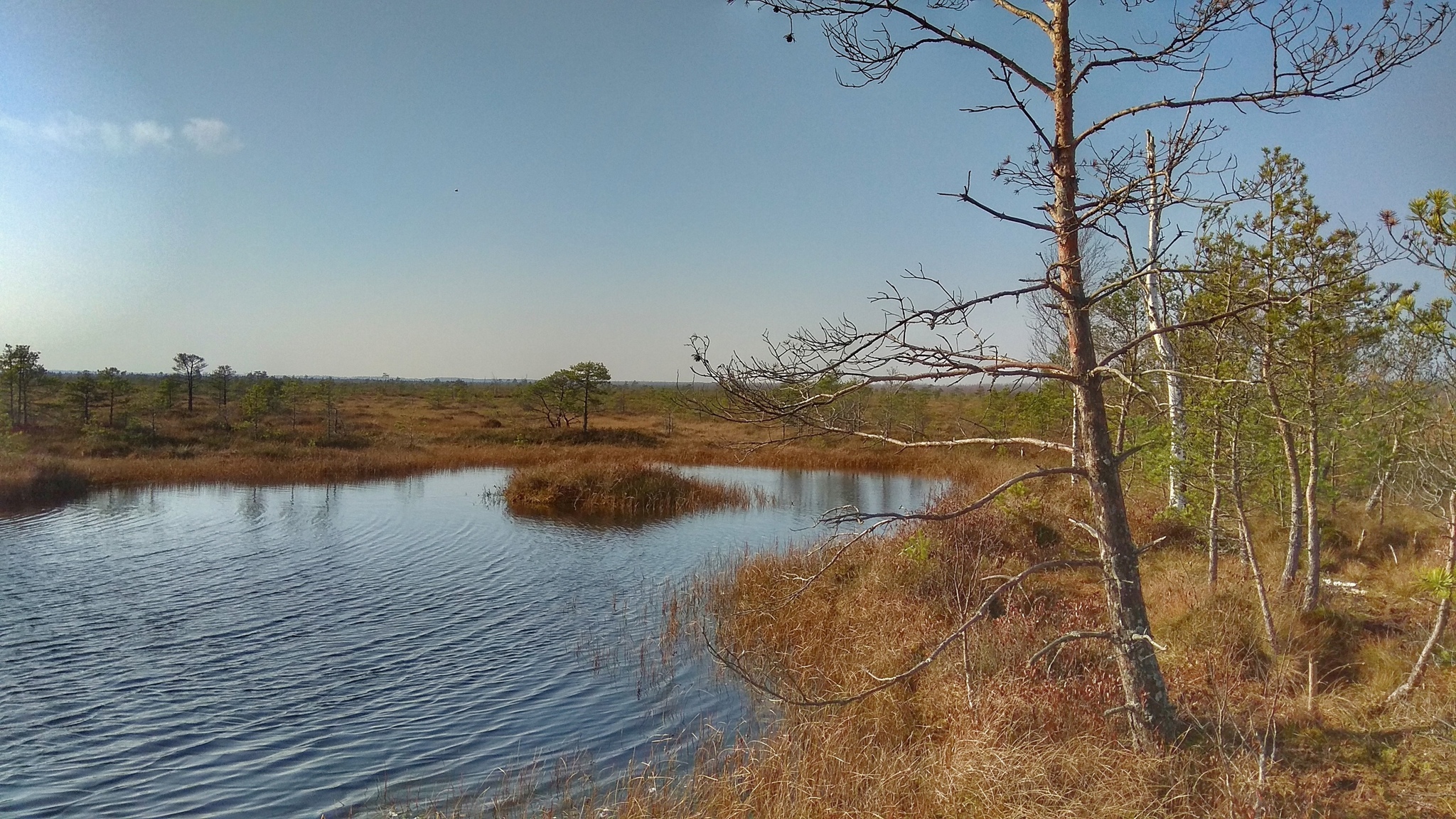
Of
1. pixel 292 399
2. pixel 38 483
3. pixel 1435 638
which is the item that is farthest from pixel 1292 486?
pixel 292 399

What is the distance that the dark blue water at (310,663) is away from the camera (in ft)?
24.3

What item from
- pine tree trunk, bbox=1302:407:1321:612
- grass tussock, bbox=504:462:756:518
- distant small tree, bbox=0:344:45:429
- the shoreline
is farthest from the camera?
distant small tree, bbox=0:344:45:429

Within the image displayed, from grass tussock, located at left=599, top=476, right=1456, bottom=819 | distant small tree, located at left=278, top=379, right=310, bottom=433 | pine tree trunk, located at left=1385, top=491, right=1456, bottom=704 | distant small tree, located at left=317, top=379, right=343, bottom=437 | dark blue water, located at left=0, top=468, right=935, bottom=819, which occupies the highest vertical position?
distant small tree, located at left=278, top=379, right=310, bottom=433

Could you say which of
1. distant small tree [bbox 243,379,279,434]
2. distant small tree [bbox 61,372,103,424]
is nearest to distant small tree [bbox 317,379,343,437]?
distant small tree [bbox 243,379,279,434]

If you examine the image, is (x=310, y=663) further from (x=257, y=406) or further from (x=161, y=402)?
(x=161, y=402)

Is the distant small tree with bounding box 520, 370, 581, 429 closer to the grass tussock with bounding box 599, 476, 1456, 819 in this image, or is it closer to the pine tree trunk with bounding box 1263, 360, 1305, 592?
the grass tussock with bounding box 599, 476, 1456, 819

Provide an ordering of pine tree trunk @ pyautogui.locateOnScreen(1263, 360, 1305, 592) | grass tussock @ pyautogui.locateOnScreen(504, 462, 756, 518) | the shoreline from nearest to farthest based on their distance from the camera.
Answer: pine tree trunk @ pyautogui.locateOnScreen(1263, 360, 1305, 592), the shoreline, grass tussock @ pyautogui.locateOnScreen(504, 462, 756, 518)

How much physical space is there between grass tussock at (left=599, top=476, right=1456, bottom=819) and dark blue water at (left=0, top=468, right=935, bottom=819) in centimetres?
173

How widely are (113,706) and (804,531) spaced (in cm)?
1507

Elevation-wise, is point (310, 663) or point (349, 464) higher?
point (349, 464)

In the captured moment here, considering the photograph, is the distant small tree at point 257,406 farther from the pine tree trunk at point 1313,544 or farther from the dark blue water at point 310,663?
the pine tree trunk at point 1313,544

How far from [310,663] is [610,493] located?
16.0 m

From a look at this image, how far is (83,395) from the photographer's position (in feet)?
152

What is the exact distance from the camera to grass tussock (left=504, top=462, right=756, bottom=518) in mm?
25734
